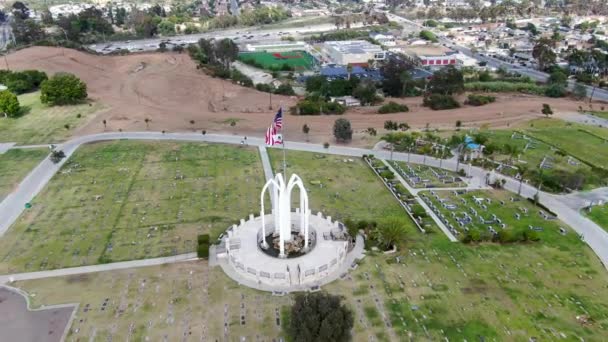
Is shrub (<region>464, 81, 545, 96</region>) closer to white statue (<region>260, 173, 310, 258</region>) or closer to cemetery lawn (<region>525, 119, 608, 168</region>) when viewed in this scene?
cemetery lawn (<region>525, 119, 608, 168</region>)

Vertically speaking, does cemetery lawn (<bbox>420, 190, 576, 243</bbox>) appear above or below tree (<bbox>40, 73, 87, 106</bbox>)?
below

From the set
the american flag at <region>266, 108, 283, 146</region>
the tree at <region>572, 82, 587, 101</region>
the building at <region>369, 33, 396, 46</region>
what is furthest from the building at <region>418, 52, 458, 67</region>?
the american flag at <region>266, 108, 283, 146</region>

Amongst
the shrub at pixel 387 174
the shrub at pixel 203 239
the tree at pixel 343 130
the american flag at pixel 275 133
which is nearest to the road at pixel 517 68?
the tree at pixel 343 130

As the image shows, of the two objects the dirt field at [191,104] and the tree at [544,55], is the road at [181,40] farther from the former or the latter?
the tree at [544,55]

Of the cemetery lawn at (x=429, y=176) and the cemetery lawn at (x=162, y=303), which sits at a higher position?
the cemetery lawn at (x=429, y=176)

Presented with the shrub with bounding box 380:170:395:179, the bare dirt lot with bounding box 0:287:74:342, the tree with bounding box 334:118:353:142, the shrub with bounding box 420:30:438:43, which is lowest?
the bare dirt lot with bounding box 0:287:74:342

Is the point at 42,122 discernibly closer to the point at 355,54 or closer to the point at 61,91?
the point at 61,91
